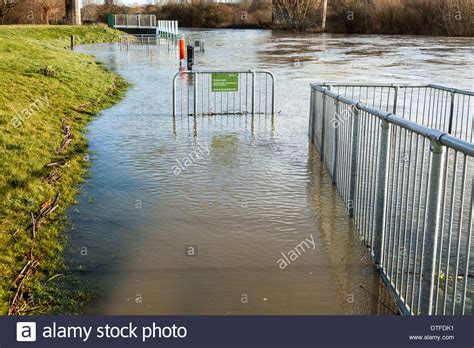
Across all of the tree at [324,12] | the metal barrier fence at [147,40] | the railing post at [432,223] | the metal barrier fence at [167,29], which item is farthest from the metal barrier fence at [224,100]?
the tree at [324,12]

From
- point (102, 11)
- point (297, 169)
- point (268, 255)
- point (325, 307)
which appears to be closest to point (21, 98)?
point (297, 169)

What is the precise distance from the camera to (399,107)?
15188mm

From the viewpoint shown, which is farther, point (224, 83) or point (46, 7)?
point (46, 7)

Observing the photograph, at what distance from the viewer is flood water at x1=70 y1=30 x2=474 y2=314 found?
4.74 metres

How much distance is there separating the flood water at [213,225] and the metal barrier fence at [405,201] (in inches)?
10.5

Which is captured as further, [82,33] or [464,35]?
[464,35]

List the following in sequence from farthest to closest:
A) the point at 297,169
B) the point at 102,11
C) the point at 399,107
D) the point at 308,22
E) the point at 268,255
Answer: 1. the point at 102,11
2. the point at 308,22
3. the point at 399,107
4. the point at 297,169
5. the point at 268,255

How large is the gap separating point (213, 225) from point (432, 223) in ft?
9.52

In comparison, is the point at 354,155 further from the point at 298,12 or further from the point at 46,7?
the point at 298,12

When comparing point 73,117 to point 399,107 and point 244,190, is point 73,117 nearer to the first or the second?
point 244,190

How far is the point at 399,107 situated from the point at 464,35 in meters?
45.5

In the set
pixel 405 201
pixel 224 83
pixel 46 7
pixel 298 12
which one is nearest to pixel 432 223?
pixel 405 201

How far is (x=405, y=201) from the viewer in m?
5.00

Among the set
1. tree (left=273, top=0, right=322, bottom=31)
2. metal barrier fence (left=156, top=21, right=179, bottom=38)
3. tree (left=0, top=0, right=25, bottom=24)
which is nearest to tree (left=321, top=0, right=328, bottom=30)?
tree (left=273, top=0, right=322, bottom=31)
